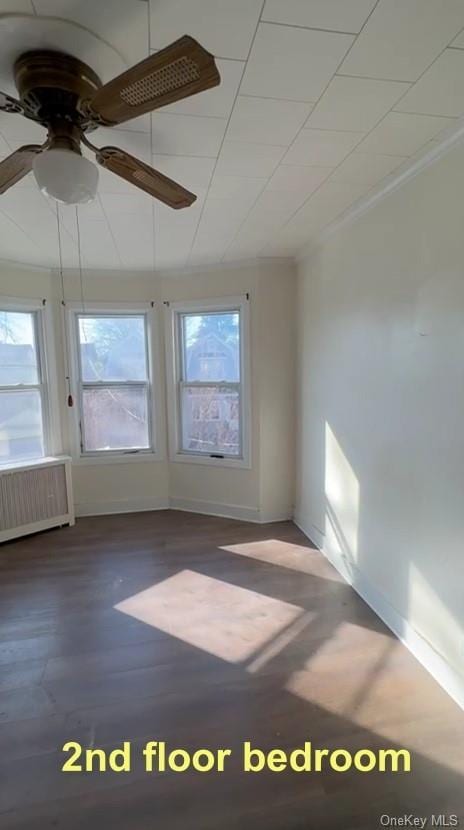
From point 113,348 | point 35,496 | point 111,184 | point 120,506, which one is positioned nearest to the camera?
point 111,184

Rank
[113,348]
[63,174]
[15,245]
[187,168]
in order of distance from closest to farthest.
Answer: [63,174] → [187,168] → [15,245] → [113,348]

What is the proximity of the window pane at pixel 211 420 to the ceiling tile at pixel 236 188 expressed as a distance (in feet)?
6.42

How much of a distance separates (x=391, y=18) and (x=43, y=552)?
3.76 m

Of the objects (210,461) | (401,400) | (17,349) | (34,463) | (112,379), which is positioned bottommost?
(210,461)

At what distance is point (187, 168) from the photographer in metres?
2.05

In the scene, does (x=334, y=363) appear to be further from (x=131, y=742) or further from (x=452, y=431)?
(x=131, y=742)

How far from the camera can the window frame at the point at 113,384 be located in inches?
162

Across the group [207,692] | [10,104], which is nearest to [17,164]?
[10,104]

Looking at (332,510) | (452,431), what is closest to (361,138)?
(452,431)

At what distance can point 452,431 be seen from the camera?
187 cm

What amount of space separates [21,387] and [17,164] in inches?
108

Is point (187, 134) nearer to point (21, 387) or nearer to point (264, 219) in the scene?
point (264, 219)

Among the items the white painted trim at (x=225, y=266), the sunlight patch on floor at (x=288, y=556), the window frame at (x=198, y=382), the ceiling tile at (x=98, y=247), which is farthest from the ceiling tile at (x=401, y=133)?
the sunlight patch on floor at (x=288, y=556)

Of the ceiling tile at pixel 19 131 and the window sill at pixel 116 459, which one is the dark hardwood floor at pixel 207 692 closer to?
the window sill at pixel 116 459
